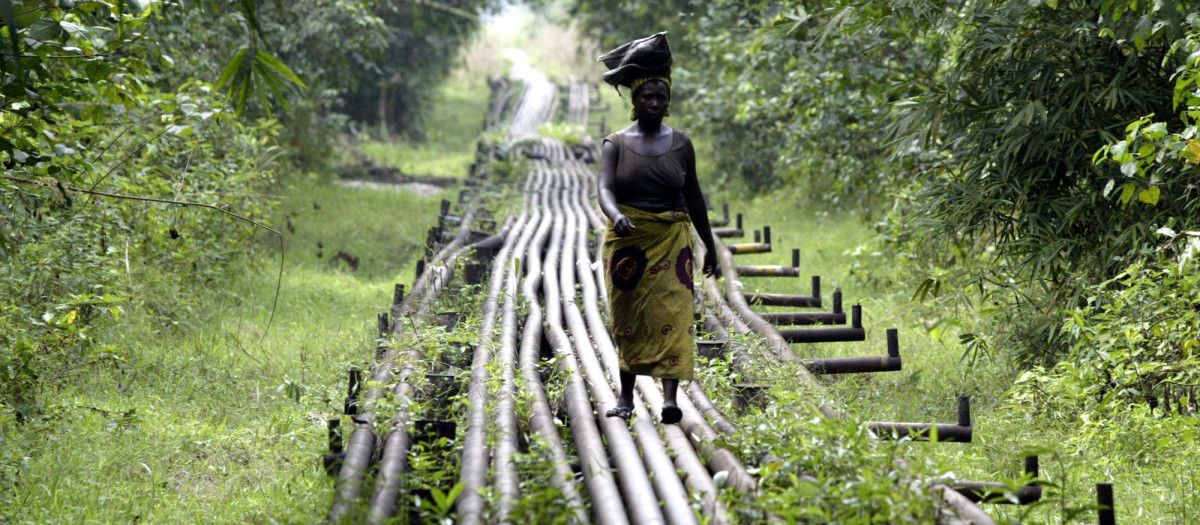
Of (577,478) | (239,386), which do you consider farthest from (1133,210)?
(239,386)

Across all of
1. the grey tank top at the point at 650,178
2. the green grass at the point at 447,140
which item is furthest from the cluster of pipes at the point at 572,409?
the green grass at the point at 447,140

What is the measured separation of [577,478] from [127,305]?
4.47 metres

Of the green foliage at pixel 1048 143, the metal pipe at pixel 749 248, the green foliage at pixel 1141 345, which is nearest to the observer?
the green foliage at pixel 1141 345

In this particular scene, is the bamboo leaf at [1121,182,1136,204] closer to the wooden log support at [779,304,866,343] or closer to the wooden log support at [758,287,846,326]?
the wooden log support at [779,304,866,343]

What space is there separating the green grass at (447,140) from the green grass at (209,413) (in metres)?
11.5

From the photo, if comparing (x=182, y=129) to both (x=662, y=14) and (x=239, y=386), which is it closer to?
(x=239, y=386)

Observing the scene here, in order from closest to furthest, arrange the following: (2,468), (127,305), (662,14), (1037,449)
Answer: (1037,449), (2,468), (127,305), (662,14)

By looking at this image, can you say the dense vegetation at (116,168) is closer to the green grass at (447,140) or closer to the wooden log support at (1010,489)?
the wooden log support at (1010,489)

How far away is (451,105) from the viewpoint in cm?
3469

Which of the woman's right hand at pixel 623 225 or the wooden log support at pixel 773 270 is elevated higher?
the woman's right hand at pixel 623 225

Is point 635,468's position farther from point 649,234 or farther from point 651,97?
point 651,97

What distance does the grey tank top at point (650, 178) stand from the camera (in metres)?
5.05

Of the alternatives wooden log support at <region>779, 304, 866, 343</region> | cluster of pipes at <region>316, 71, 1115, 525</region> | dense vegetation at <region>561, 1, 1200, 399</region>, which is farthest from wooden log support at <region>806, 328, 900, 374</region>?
dense vegetation at <region>561, 1, 1200, 399</region>

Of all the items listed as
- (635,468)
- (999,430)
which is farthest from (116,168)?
(999,430)
